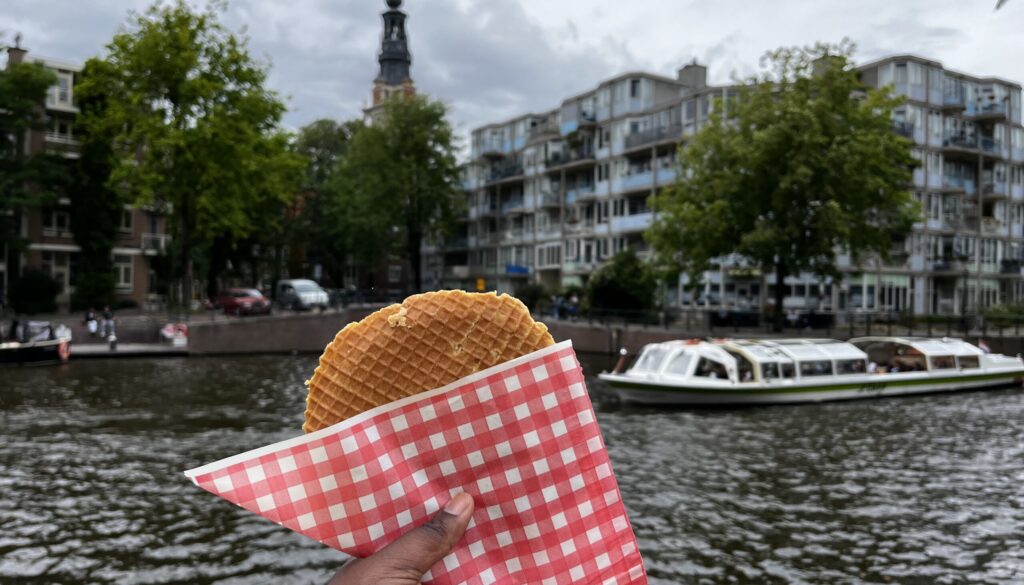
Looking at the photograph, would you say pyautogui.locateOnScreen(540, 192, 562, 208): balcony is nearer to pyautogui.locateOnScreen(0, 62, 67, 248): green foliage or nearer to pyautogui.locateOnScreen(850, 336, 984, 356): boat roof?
pyautogui.locateOnScreen(0, 62, 67, 248): green foliage

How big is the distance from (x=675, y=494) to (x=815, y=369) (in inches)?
624

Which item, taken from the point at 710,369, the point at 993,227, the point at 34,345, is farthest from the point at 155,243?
the point at 993,227

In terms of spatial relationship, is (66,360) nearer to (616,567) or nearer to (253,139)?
(253,139)

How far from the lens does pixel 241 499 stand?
1477 millimetres

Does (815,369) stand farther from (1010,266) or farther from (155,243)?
(155,243)

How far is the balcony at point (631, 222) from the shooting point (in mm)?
60959

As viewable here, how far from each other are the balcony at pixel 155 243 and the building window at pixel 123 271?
155cm

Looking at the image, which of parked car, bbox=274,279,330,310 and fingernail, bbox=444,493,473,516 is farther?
parked car, bbox=274,279,330,310

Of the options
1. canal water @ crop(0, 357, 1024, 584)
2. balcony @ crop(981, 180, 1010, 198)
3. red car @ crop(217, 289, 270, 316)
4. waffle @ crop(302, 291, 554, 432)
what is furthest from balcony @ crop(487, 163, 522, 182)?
waffle @ crop(302, 291, 554, 432)

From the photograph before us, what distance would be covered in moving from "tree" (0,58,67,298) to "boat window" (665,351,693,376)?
38.7 meters

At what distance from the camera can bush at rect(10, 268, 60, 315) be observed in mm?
48281

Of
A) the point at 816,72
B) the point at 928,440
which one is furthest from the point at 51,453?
the point at 816,72

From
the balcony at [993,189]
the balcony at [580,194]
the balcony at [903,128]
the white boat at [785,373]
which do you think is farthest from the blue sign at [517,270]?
the white boat at [785,373]

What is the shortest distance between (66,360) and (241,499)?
116 feet
